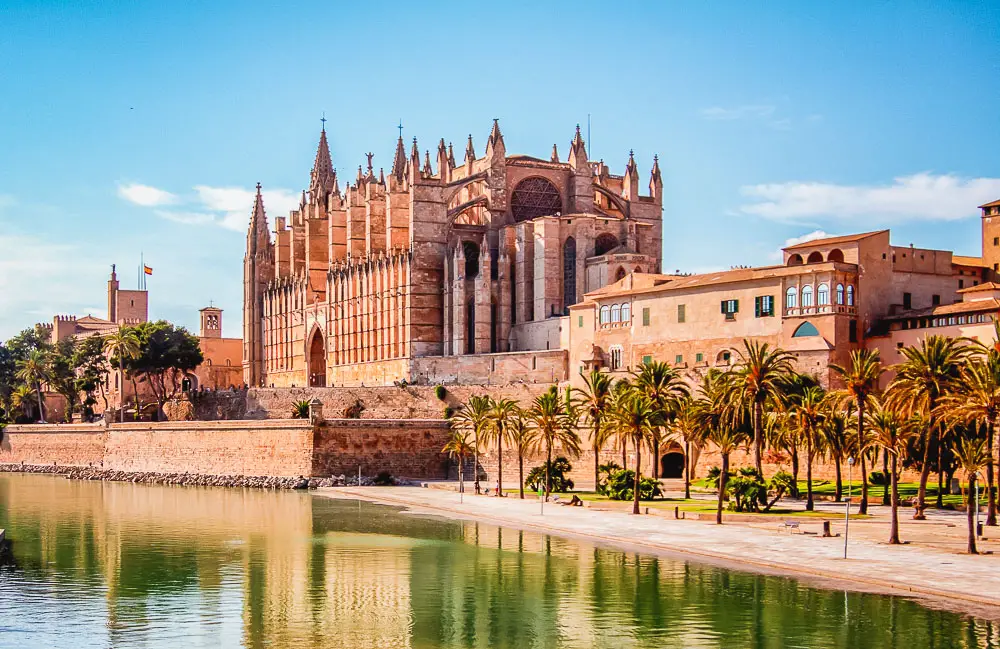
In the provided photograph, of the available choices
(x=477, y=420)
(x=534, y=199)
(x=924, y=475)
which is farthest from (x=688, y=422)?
(x=534, y=199)

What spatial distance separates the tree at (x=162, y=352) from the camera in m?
89.6

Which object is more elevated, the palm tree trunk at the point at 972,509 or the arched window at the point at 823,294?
the arched window at the point at 823,294

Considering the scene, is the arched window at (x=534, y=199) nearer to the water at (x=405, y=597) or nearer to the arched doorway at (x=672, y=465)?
the arched doorway at (x=672, y=465)

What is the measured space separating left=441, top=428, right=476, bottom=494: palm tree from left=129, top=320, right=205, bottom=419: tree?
29.3 metres

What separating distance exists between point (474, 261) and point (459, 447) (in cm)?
2181

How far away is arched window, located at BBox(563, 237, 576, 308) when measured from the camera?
76312 millimetres

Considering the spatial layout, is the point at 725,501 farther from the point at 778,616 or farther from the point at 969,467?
the point at 778,616

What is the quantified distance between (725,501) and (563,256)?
30792mm

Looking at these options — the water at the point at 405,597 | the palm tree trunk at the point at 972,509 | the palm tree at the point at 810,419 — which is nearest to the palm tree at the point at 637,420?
the water at the point at 405,597

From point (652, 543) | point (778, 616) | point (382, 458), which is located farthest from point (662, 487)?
point (778, 616)

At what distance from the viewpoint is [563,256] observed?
7631 centimetres

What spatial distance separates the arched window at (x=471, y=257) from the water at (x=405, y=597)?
108ft

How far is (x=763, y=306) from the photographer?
56.8m

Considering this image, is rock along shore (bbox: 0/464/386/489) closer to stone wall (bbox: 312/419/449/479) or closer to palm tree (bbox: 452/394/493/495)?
stone wall (bbox: 312/419/449/479)
